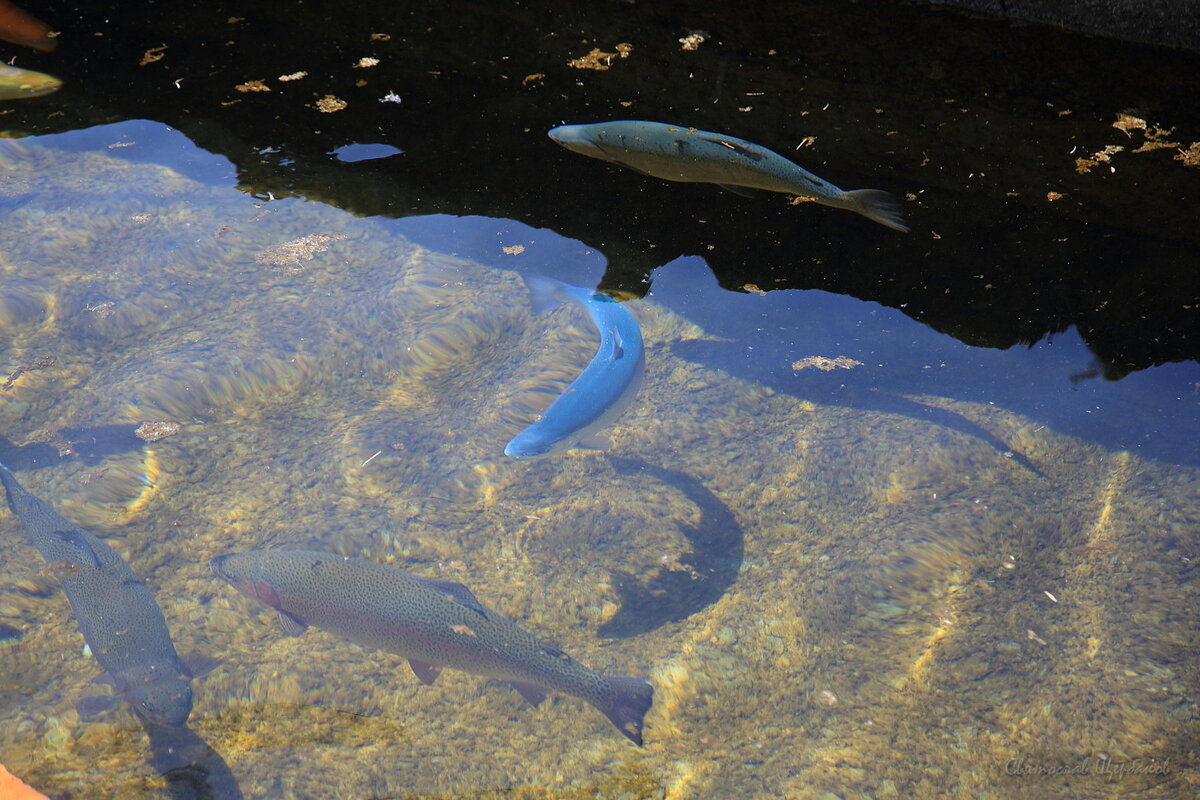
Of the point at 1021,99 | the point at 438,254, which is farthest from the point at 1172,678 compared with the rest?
the point at 1021,99

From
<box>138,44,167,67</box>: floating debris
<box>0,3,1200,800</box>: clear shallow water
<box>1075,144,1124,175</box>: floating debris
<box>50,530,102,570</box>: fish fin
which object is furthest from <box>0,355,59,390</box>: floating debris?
<box>1075,144,1124,175</box>: floating debris

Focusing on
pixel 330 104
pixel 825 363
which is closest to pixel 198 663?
pixel 825 363

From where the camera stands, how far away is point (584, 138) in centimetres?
375

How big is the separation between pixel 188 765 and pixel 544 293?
88.2 inches

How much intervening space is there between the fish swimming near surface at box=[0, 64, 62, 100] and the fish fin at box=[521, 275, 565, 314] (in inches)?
143

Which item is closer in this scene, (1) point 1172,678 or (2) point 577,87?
(1) point 1172,678

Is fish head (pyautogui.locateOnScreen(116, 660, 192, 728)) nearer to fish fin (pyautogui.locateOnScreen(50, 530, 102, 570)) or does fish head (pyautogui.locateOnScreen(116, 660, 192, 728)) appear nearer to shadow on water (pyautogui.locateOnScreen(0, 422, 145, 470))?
fish fin (pyautogui.locateOnScreen(50, 530, 102, 570))

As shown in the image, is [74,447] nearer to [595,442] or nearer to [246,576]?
[246,576]

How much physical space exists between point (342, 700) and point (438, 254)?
217cm

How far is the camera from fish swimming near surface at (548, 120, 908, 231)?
324cm

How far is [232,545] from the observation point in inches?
103

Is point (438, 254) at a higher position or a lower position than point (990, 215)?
lower

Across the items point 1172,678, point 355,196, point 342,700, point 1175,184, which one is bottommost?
point 342,700

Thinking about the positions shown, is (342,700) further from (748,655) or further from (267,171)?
(267,171)
